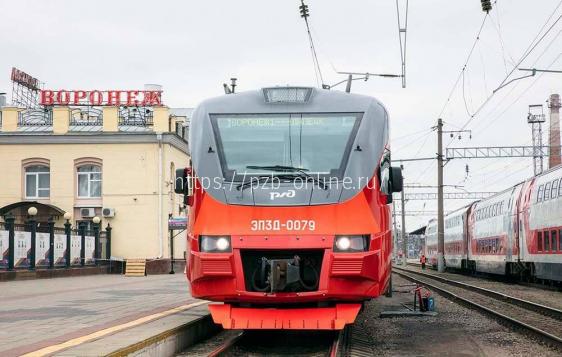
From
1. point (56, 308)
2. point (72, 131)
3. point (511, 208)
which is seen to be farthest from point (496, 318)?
point (72, 131)

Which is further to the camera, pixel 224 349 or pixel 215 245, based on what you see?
pixel 224 349

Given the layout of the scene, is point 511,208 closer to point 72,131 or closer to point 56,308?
point 56,308

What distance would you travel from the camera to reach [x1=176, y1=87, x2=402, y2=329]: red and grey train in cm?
841

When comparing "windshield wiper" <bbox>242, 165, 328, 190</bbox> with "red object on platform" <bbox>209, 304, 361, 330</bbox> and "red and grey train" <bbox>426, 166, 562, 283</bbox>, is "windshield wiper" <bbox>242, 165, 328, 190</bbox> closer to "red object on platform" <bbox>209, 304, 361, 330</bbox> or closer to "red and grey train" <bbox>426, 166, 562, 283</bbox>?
"red object on platform" <bbox>209, 304, 361, 330</bbox>

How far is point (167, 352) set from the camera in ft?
30.0

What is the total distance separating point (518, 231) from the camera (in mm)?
25812

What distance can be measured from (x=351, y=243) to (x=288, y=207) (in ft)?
2.65

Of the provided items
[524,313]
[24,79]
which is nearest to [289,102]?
[524,313]

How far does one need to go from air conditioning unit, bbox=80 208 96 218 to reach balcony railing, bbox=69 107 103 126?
16.5 ft

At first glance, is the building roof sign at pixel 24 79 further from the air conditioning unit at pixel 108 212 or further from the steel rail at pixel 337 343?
the steel rail at pixel 337 343

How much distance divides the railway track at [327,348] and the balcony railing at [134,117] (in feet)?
111

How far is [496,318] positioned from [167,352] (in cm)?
718

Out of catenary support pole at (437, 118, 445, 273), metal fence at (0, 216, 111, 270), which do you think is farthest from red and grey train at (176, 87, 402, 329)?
catenary support pole at (437, 118, 445, 273)

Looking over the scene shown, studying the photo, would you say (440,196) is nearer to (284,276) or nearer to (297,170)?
(297,170)
